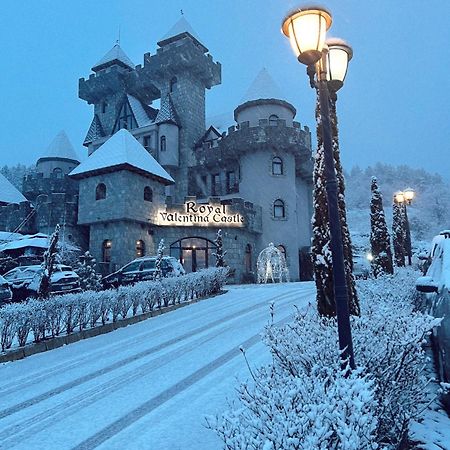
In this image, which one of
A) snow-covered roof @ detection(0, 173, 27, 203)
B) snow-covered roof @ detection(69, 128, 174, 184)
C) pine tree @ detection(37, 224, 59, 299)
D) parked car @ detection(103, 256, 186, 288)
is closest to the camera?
pine tree @ detection(37, 224, 59, 299)

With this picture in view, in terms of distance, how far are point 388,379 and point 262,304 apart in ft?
34.4

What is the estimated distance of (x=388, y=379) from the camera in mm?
3727

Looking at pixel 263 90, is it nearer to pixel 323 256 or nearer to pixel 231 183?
pixel 231 183

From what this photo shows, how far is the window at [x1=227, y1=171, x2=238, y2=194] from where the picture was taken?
33.3 m

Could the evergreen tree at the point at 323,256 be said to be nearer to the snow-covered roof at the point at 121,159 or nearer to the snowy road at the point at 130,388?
the snowy road at the point at 130,388

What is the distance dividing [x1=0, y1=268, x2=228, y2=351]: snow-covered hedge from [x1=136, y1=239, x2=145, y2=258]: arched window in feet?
34.8

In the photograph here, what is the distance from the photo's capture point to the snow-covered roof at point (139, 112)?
37438 millimetres

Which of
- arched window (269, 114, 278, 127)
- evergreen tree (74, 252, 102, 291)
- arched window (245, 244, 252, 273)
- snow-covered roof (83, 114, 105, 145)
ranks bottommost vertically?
evergreen tree (74, 252, 102, 291)

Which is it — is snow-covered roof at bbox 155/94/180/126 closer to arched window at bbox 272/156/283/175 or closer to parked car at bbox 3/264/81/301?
arched window at bbox 272/156/283/175

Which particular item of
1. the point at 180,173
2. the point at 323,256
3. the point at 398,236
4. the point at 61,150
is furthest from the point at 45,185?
the point at 323,256

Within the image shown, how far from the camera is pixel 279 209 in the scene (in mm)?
31406

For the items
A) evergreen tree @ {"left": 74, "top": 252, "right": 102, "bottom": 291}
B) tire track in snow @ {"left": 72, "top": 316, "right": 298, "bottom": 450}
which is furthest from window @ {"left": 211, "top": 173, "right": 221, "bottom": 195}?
tire track in snow @ {"left": 72, "top": 316, "right": 298, "bottom": 450}

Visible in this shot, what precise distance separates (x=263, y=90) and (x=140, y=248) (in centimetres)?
1672

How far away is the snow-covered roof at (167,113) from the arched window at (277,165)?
31.0ft
